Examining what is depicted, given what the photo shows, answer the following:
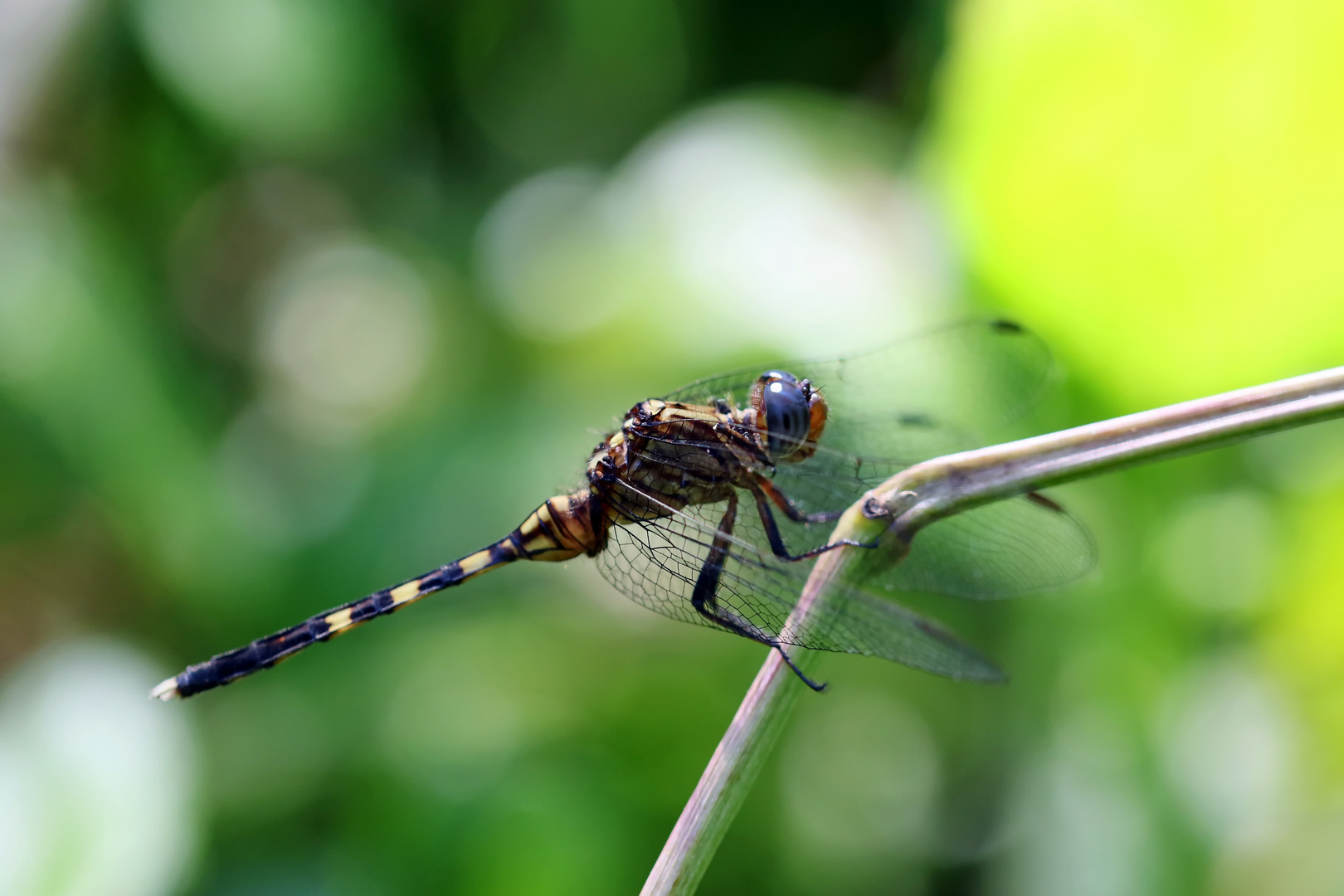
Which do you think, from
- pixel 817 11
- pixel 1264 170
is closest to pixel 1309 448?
pixel 1264 170

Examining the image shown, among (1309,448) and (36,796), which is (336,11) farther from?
(1309,448)

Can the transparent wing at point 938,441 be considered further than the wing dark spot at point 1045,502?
Yes

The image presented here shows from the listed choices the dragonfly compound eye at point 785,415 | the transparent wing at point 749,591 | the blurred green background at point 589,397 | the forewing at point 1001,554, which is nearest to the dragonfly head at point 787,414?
the dragonfly compound eye at point 785,415

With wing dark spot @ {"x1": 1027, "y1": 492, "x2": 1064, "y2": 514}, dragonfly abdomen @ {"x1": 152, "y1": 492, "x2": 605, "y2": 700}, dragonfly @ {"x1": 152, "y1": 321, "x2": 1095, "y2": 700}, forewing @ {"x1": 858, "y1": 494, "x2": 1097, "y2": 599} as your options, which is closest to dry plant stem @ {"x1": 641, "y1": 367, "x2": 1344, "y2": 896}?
dragonfly @ {"x1": 152, "y1": 321, "x2": 1095, "y2": 700}

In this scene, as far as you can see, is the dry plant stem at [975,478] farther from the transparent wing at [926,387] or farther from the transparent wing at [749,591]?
the transparent wing at [926,387]

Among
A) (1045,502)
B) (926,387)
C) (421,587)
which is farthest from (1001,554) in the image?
(421,587)

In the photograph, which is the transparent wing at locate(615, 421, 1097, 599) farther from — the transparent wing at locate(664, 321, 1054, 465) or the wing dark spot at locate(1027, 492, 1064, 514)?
the transparent wing at locate(664, 321, 1054, 465)
